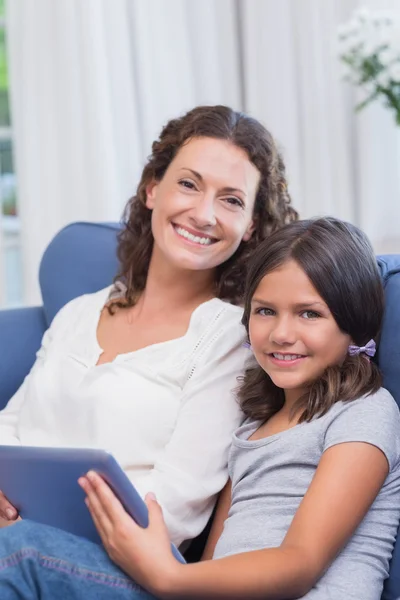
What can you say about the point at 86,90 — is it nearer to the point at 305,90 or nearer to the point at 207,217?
the point at 305,90

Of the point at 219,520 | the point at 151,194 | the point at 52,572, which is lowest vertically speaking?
the point at 219,520

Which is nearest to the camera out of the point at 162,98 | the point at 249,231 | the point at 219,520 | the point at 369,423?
the point at 369,423

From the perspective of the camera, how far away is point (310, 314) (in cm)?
150

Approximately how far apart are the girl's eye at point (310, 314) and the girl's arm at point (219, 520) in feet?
1.05

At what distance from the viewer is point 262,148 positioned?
180 centimetres

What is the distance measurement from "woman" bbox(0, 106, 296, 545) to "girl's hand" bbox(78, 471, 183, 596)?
21 cm

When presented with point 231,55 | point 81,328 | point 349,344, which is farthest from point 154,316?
point 231,55

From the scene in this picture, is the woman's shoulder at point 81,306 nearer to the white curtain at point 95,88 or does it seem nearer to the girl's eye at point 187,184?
the girl's eye at point 187,184

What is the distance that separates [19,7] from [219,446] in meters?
2.44

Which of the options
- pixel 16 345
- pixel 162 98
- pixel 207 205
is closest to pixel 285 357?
pixel 207 205

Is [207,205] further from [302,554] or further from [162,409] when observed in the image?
[302,554]

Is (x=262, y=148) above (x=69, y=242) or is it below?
above

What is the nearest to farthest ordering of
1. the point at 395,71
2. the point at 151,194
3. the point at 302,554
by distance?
the point at 302,554
the point at 151,194
the point at 395,71

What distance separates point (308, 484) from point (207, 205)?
1.81ft
